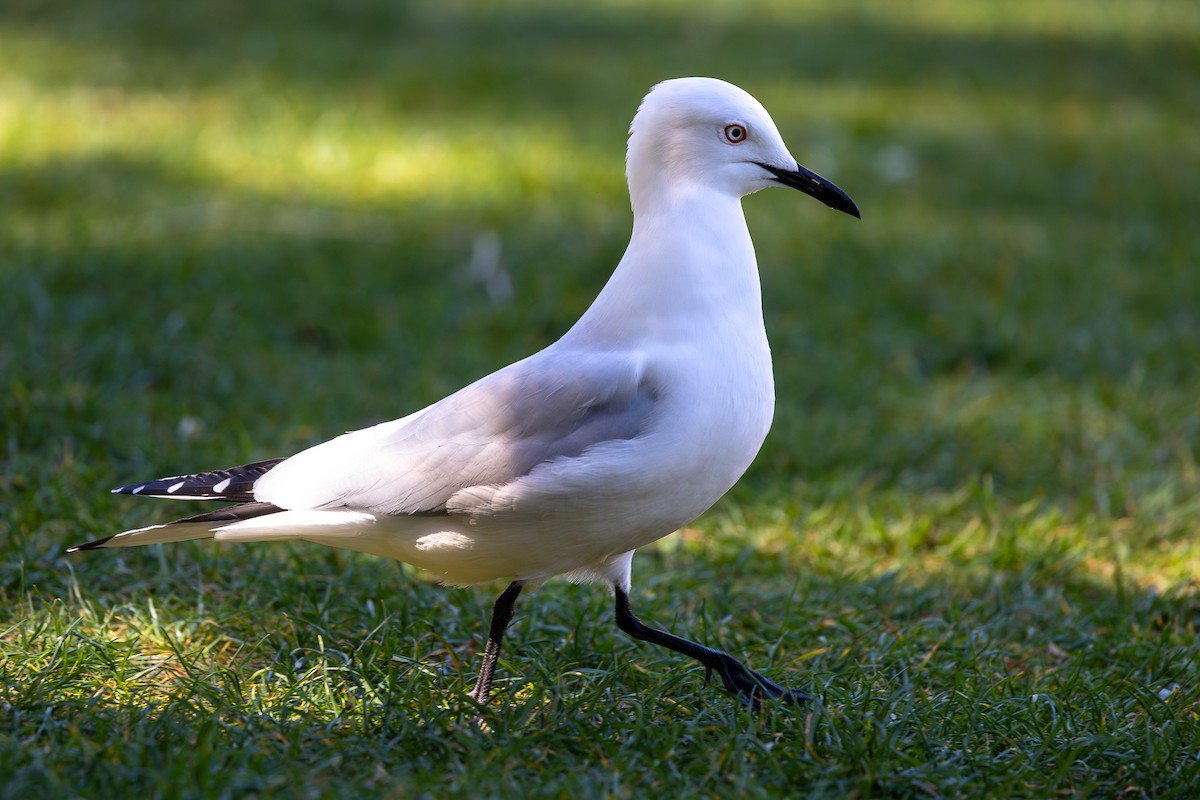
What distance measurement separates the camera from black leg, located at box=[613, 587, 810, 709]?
282 centimetres

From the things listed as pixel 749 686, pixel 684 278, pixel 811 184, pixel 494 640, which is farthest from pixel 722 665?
pixel 811 184

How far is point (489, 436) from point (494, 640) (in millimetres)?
462

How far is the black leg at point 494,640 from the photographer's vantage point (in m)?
2.83

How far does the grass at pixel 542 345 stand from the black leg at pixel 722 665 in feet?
0.21

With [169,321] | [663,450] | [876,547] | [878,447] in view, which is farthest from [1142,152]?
[663,450]

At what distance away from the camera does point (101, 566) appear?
3373 millimetres

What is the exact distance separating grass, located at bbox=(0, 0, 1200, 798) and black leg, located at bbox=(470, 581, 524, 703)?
51 millimetres

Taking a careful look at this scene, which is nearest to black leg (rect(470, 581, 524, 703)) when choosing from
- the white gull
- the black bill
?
the white gull

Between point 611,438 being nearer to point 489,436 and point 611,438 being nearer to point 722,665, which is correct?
point 489,436

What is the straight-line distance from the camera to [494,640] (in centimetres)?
288

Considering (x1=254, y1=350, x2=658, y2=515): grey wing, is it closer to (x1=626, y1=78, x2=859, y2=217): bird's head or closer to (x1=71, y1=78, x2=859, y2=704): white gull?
(x1=71, y1=78, x2=859, y2=704): white gull

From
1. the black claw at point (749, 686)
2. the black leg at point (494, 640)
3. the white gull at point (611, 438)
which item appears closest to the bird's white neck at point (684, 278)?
the white gull at point (611, 438)

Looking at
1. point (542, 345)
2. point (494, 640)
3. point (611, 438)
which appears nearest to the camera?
Result: point (611, 438)

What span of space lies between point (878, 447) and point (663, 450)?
216 cm
